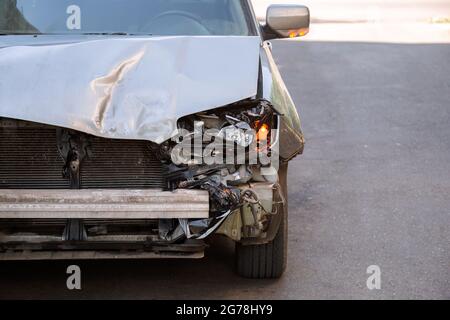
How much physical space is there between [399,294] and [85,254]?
1756 millimetres

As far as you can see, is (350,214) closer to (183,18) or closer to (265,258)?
(265,258)

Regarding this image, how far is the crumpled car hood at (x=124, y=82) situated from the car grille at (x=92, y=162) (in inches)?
6.5

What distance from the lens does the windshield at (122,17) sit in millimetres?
6520

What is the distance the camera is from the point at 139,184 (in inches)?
204

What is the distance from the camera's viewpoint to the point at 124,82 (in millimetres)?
5254

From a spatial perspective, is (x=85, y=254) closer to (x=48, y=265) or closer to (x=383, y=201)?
(x=48, y=265)

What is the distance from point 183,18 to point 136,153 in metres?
1.71

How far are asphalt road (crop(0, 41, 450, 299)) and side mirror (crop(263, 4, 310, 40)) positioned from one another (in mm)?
1338

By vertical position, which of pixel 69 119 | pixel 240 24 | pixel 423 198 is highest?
pixel 240 24

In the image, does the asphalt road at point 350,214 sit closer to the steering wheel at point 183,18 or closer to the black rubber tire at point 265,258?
the black rubber tire at point 265,258

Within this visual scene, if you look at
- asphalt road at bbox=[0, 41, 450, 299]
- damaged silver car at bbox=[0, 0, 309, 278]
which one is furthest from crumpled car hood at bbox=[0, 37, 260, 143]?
asphalt road at bbox=[0, 41, 450, 299]

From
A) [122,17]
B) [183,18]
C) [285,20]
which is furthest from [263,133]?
[285,20]

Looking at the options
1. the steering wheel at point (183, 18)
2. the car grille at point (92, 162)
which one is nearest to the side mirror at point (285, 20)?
the steering wheel at point (183, 18)
